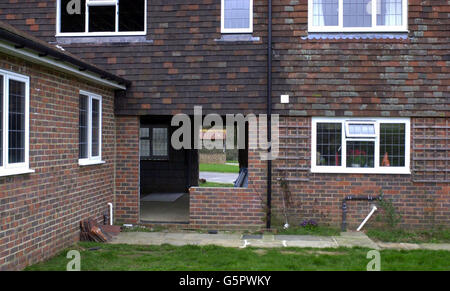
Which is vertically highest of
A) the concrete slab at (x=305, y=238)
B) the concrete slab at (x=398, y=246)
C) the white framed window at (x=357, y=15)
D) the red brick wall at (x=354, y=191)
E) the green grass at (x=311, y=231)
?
the white framed window at (x=357, y=15)

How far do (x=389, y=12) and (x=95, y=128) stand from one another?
643 cm

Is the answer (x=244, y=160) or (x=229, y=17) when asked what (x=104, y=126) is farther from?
(x=244, y=160)

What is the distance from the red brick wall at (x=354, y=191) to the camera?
30.1ft

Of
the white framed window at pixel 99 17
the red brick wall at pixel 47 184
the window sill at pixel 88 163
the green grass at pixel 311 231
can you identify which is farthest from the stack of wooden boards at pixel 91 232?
the white framed window at pixel 99 17

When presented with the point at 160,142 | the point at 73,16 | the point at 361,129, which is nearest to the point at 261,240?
the point at 361,129

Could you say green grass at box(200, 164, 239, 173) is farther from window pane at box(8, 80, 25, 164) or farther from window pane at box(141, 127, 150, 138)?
window pane at box(8, 80, 25, 164)

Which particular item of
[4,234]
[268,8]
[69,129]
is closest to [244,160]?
[268,8]

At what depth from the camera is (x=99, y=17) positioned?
9867 millimetres

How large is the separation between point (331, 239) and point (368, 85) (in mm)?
3207

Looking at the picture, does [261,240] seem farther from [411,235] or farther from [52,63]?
[52,63]

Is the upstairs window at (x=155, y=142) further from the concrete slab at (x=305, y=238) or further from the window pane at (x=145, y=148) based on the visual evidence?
the concrete slab at (x=305, y=238)

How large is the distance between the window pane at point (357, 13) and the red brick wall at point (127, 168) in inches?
193

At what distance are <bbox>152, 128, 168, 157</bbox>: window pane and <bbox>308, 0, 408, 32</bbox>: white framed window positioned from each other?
7.86 m

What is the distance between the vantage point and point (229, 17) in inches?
378
